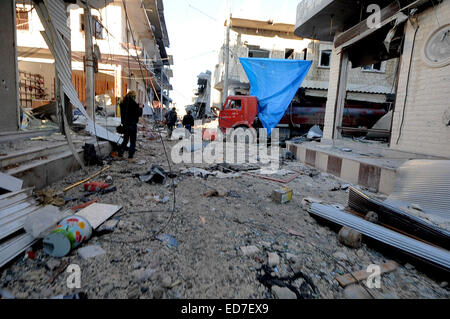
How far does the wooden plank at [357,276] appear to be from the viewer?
179cm

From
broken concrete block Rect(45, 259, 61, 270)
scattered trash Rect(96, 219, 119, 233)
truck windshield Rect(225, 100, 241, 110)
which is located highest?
truck windshield Rect(225, 100, 241, 110)

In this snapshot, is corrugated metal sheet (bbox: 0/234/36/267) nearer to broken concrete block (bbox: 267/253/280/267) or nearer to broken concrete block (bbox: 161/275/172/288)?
broken concrete block (bbox: 161/275/172/288)

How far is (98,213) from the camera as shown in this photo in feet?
8.23

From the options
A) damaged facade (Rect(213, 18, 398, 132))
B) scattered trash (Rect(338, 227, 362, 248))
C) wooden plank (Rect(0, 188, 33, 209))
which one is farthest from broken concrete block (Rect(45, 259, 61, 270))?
damaged facade (Rect(213, 18, 398, 132))

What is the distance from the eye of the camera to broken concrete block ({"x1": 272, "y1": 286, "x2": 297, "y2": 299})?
5.24 ft

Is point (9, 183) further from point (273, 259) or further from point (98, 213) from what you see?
point (273, 259)

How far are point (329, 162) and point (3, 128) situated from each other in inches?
270

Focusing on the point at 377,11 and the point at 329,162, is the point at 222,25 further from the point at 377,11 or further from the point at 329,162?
the point at 329,162

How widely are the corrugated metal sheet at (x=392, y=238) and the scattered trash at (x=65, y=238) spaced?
258cm

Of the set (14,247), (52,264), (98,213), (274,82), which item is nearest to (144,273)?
(52,264)

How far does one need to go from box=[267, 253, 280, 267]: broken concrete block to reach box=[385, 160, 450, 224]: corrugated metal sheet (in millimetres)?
1967

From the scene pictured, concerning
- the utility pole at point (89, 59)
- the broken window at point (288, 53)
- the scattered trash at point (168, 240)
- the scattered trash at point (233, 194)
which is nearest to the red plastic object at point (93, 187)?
the scattered trash at point (168, 240)

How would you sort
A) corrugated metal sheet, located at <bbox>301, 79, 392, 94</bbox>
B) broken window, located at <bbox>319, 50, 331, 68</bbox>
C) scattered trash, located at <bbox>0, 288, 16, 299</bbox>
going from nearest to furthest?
scattered trash, located at <bbox>0, 288, 16, 299</bbox>
corrugated metal sheet, located at <bbox>301, 79, 392, 94</bbox>
broken window, located at <bbox>319, 50, 331, 68</bbox>

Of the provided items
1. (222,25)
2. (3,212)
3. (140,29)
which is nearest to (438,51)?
(3,212)
